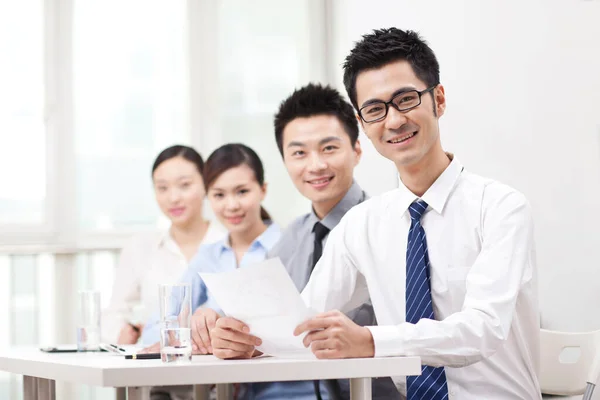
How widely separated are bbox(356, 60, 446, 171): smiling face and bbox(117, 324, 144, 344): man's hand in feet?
5.64

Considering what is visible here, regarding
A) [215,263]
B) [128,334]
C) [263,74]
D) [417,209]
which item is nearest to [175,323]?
[417,209]

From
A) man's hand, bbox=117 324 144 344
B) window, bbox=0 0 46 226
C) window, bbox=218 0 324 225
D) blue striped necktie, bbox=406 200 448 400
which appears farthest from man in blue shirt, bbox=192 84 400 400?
window, bbox=0 0 46 226

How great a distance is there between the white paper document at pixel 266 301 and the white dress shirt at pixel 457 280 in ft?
0.51

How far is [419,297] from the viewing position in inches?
70.8

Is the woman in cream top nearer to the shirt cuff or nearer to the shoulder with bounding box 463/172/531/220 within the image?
the shoulder with bounding box 463/172/531/220

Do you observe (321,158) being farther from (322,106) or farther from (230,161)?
(230,161)

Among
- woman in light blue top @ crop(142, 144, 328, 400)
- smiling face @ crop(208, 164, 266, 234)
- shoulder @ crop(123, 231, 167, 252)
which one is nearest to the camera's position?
woman in light blue top @ crop(142, 144, 328, 400)

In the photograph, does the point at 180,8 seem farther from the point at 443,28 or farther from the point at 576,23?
the point at 576,23

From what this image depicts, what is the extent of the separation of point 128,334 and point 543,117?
1.82 m

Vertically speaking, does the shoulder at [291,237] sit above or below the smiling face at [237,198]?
below

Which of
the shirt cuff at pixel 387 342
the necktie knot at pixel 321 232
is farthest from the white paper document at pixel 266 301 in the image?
the necktie knot at pixel 321 232

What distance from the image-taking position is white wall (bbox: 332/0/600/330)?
255 centimetres

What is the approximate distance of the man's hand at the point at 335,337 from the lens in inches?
57.2

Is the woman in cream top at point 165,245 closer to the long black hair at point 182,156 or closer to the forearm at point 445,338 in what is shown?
the long black hair at point 182,156
